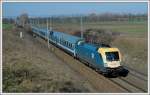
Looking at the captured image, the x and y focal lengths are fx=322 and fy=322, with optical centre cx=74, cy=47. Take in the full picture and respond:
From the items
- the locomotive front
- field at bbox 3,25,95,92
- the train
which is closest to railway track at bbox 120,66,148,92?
the train

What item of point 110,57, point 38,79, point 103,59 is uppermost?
point 110,57

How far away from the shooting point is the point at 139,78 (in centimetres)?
2184

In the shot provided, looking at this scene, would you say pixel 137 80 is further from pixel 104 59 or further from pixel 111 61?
pixel 104 59

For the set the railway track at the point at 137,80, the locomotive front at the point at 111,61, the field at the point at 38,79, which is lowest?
the railway track at the point at 137,80

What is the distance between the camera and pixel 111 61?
70.6 feet

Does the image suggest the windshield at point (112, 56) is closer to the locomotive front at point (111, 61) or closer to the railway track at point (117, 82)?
the locomotive front at point (111, 61)

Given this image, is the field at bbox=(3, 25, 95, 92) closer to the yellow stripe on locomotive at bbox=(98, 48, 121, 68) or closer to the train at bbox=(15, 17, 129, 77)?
the train at bbox=(15, 17, 129, 77)

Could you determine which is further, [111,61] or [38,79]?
[111,61]

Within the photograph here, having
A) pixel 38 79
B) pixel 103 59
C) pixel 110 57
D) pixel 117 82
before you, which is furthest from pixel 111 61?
pixel 38 79

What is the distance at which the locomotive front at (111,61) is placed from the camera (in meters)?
21.3

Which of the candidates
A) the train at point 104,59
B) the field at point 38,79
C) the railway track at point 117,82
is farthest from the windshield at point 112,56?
the field at point 38,79

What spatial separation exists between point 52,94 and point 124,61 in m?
14.2

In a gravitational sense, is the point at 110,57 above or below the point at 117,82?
above

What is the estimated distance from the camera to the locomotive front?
69.8ft
